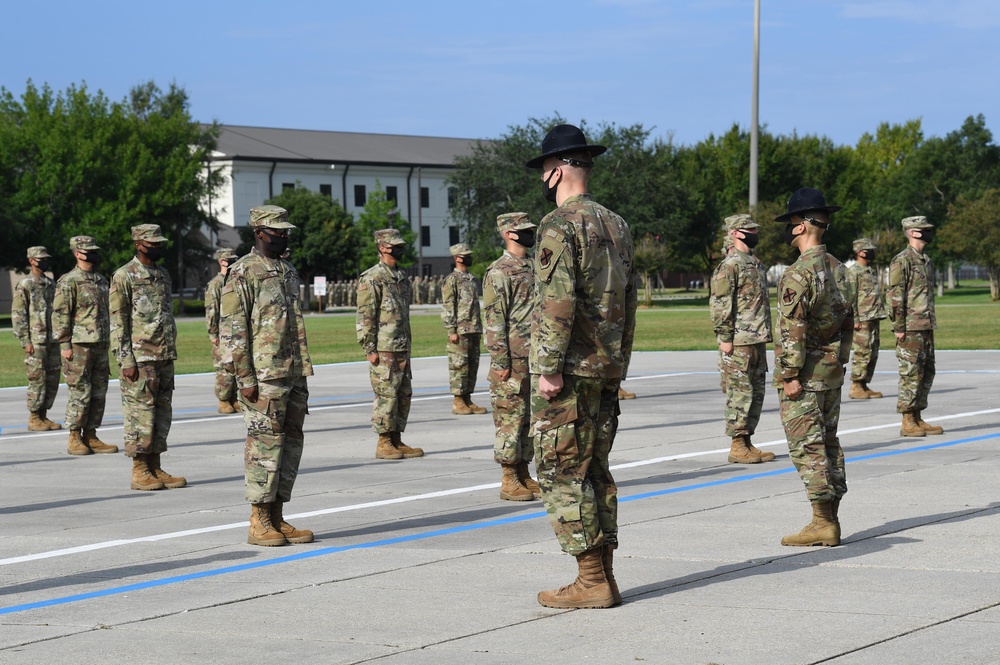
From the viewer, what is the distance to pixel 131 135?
71250mm

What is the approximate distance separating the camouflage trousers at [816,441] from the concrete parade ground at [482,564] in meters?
0.39

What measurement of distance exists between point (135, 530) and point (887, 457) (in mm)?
6845

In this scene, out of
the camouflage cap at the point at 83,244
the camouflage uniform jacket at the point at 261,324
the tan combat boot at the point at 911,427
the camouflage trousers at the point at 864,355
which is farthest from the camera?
the camouflage trousers at the point at 864,355

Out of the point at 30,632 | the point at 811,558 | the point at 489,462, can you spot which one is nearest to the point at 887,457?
the point at 489,462

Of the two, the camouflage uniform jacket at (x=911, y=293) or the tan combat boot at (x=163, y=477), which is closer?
the tan combat boot at (x=163, y=477)

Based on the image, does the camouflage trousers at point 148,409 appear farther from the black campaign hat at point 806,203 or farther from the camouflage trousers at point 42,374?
the black campaign hat at point 806,203

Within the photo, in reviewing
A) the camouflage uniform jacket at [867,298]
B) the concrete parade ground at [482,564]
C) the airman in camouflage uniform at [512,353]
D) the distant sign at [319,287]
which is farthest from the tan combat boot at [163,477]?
the distant sign at [319,287]

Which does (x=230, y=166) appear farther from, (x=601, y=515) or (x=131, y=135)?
(x=601, y=515)

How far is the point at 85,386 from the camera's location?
13891mm

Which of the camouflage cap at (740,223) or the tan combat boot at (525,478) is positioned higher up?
the camouflage cap at (740,223)

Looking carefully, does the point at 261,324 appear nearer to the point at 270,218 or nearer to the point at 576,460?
the point at 270,218

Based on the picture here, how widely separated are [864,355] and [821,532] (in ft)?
36.7

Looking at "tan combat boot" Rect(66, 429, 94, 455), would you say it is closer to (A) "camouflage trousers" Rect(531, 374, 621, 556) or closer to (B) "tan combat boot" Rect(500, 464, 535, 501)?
(B) "tan combat boot" Rect(500, 464, 535, 501)

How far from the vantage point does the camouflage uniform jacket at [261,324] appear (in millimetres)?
8906
